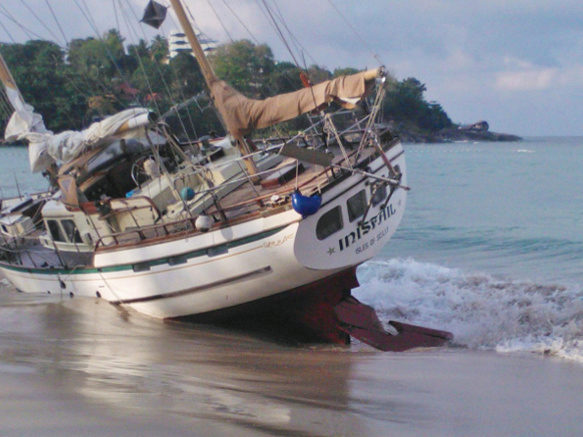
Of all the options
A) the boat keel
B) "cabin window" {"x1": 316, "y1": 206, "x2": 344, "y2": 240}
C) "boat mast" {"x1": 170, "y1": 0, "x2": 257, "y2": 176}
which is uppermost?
"boat mast" {"x1": 170, "y1": 0, "x2": 257, "y2": 176}

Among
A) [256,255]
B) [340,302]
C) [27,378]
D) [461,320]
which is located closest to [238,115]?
[256,255]

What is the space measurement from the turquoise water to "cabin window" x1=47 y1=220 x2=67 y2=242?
7.12m

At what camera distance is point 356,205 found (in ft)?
39.4

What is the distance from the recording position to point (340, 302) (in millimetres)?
12609

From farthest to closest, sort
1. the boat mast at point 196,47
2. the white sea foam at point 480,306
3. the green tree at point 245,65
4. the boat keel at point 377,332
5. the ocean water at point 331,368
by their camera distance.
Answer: the green tree at point 245,65
the boat mast at point 196,47
the boat keel at point 377,332
the white sea foam at point 480,306
the ocean water at point 331,368

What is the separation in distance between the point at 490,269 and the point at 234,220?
1088 centimetres

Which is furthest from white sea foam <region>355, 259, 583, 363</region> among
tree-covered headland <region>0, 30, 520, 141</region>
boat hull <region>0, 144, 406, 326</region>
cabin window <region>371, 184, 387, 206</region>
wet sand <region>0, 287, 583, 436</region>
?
tree-covered headland <region>0, 30, 520, 141</region>

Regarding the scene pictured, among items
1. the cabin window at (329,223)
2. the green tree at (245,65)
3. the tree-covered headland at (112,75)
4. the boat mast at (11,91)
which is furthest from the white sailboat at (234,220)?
the green tree at (245,65)

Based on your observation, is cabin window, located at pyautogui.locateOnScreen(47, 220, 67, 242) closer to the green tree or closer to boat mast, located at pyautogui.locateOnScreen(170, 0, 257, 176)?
boat mast, located at pyautogui.locateOnScreen(170, 0, 257, 176)

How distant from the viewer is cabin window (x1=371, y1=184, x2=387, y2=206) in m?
12.1

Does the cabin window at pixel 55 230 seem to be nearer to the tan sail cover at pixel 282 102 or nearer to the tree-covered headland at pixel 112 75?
the tan sail cover at pixel 282 102

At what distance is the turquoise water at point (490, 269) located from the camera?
40.5 feet

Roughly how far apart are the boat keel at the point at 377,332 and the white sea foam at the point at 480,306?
51 centimetres

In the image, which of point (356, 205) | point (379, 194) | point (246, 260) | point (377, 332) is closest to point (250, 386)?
point (246, 260)
